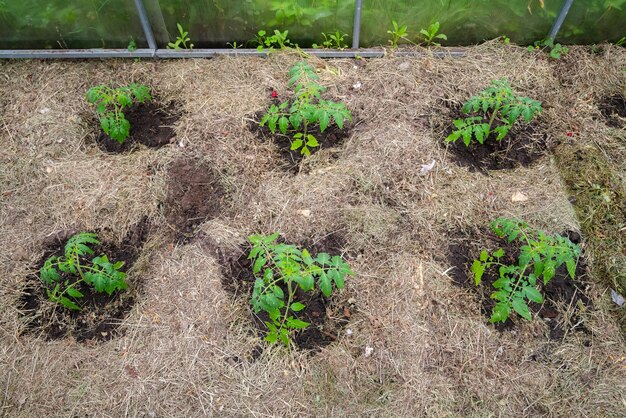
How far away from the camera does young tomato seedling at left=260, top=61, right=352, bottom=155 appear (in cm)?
276

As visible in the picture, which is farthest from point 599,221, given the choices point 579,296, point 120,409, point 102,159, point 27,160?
point 27,160

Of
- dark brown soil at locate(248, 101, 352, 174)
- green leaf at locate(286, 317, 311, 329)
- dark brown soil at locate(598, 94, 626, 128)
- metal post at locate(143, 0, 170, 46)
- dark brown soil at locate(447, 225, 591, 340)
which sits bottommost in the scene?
dark brown soil at locate(447, 225, 591, 340)

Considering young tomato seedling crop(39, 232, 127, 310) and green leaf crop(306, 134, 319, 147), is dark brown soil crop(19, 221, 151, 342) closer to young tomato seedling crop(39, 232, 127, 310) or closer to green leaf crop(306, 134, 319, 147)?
young tomato seedling crop(39, 232, 127, 310)

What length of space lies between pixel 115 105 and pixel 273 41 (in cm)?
125

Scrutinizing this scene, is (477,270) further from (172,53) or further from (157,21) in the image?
(157,21)

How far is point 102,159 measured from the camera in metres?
3.07

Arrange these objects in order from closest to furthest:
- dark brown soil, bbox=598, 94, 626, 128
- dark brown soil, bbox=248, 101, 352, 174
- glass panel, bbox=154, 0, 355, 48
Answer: dark brown soil, bbox=248, 101, 352, 174
dark brown soil, bbox=598, 94, 626, 128
glass panel, bbox=154, 0, 355, 48

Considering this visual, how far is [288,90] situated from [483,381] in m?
2.26

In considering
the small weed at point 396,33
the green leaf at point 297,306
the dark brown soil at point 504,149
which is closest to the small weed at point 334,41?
the small weed at point 396,33

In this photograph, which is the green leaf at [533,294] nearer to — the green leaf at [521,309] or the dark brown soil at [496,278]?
the green leaf at [521,309]

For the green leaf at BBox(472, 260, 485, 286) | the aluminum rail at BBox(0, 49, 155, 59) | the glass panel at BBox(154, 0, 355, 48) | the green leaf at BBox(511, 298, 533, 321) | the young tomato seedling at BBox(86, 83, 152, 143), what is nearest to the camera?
the green leaf at BBox(511, 298, 533, 321)

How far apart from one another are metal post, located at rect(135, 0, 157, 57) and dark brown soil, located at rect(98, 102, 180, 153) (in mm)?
516

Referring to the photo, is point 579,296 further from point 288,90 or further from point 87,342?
point 87,342

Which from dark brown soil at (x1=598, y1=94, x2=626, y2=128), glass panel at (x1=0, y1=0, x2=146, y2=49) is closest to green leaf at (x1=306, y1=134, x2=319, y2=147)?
glass panel at (x1=0, y1=0, x2=146, y2=49)
